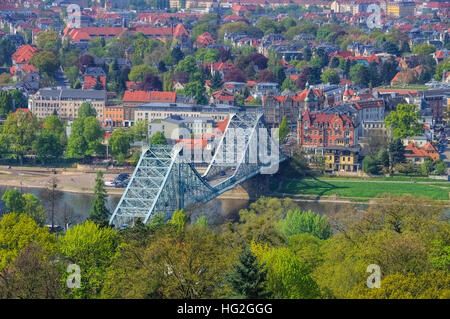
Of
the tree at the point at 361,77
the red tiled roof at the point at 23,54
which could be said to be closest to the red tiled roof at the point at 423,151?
the tree at the point at 361,77

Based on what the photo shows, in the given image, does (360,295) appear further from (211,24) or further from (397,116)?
(211,24)

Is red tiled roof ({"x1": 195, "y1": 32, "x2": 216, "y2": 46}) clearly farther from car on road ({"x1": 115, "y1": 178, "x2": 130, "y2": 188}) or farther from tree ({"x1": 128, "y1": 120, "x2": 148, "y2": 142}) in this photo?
car on road ({"x1": 115, "y1": 178, "x2": 130, "y2": 188})

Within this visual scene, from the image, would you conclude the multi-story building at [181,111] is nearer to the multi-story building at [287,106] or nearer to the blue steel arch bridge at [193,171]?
the multi-story building at [287,106]

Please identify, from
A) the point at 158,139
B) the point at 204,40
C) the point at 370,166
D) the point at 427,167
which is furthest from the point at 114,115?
the point at 204,40

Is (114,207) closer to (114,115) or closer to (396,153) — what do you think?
(396,153)

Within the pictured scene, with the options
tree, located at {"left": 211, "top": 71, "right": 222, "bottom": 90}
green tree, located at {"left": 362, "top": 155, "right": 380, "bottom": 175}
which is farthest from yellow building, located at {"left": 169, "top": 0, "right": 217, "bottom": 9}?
green tree, located at {"left": 362, "top": 155, "right": 380, "bottom": 175}

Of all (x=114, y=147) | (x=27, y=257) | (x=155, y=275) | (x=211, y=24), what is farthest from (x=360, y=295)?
(x=211, y=24)
